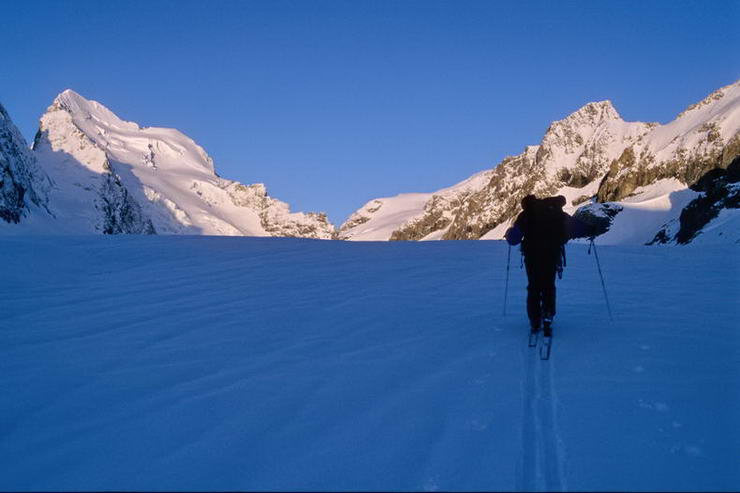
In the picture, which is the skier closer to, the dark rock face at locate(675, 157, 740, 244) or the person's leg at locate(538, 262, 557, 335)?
the person's leg at locate(538, 262, 557, 335)

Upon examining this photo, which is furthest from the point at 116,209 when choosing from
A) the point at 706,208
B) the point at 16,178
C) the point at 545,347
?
the point at 545,347

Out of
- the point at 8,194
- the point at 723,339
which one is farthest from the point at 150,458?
the point at 8,194

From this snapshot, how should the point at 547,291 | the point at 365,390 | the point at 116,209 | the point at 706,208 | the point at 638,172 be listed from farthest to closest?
1. the point at 116,209
2. the point at 638,172
3. the point at 706,208
4. the point at 547,291
5. the point at 365,390

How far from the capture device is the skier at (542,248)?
20.2 feet

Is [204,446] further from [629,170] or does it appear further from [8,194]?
[629,170]

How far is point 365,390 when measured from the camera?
4516mm

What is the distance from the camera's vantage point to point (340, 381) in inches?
187

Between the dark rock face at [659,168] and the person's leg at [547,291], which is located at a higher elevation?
the dark rock face at [659,168]

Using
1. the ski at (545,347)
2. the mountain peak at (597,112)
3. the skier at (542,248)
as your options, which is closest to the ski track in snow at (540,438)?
the ski at (545,347)

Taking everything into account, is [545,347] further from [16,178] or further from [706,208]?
[16,178]

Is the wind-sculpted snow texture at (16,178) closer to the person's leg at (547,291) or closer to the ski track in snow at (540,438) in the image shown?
the person's leg at (547,291)

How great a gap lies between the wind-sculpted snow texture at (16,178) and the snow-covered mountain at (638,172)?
81637 millimetres

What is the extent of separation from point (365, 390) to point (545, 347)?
87.0 inches

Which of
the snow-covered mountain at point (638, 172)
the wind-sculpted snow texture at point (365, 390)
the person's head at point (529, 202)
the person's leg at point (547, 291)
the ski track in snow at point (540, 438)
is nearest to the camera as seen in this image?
the ski track in snow at point (540, 438)
